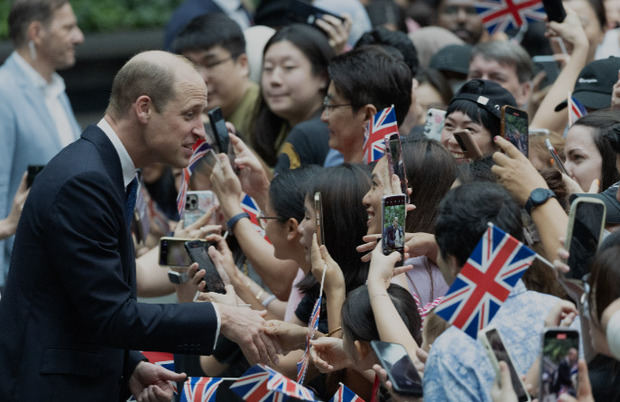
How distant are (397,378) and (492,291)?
0.35 metres

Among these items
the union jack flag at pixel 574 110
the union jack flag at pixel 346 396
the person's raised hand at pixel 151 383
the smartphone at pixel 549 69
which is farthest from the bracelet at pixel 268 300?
the smartphone at pixel 549 69

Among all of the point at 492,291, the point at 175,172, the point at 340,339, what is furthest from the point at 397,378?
the point at 175,172

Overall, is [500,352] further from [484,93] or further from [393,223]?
[484,93]

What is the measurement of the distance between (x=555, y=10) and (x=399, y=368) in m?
2.86

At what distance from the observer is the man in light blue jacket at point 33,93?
5.88m

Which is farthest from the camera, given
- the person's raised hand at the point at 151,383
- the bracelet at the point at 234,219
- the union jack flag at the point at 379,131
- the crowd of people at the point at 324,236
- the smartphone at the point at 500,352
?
the bracelet at the point at 234,219

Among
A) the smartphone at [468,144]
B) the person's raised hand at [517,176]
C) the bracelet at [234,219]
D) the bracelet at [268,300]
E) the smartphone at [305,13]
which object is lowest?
the bracelet at [268,300]

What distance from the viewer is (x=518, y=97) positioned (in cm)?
556

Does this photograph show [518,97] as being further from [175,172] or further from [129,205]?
[129,205]

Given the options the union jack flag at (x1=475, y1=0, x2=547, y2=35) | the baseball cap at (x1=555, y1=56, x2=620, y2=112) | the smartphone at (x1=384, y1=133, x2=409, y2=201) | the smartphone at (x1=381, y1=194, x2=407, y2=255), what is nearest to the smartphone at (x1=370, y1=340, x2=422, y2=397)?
the smartphone at (x1=381, y1=194, x2=407, y2=255)

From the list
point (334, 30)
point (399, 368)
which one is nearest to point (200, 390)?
point (399, 368)

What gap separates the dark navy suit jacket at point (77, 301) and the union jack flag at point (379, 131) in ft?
3.38

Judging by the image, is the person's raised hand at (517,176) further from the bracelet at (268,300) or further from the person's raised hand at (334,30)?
the person's raised hand at (334,30)

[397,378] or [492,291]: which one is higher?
[492,291]
